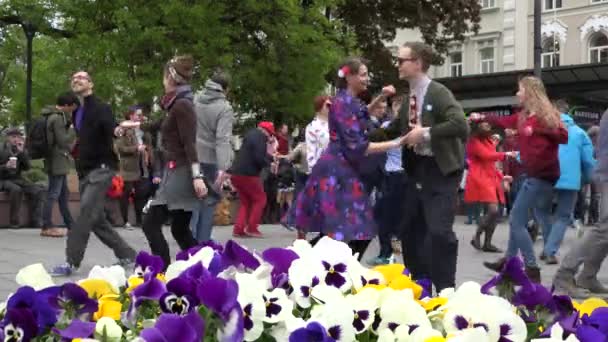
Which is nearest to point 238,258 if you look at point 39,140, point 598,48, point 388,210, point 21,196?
point 388,210

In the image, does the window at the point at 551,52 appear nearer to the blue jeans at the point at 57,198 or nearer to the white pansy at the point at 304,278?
the blue jeans at the point at 57,198

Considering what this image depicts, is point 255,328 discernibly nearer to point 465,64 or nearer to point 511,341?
point 511,341

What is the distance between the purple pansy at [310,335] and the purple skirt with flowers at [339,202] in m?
5.52

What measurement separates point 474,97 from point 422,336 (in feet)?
149

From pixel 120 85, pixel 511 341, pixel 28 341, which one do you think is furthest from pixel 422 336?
pixel 120 85

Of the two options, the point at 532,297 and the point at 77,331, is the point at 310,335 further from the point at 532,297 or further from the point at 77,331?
the point at 532,297

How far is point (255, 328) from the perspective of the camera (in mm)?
2443

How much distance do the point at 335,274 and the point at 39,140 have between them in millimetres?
12543

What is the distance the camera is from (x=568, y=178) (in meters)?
11.9

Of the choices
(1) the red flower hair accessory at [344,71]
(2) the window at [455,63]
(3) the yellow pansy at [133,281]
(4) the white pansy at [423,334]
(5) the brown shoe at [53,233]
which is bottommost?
(5) the brown shoe at [53,233]

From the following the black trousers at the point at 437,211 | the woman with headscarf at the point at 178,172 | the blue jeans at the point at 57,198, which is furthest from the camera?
the blue jeans at the point at 57,198

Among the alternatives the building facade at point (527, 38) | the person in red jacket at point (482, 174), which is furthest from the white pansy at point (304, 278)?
the building facade at point (527, 38)

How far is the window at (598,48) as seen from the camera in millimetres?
47750

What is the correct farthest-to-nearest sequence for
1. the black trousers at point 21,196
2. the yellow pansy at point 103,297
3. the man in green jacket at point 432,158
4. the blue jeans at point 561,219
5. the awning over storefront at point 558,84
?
the awning over storefront at point 558,84 → the black trousers at point 21,196 → the blue jeans at point 561,219 → the man in green jacket at point 432,158 → the yellow pansy at point 103,297
